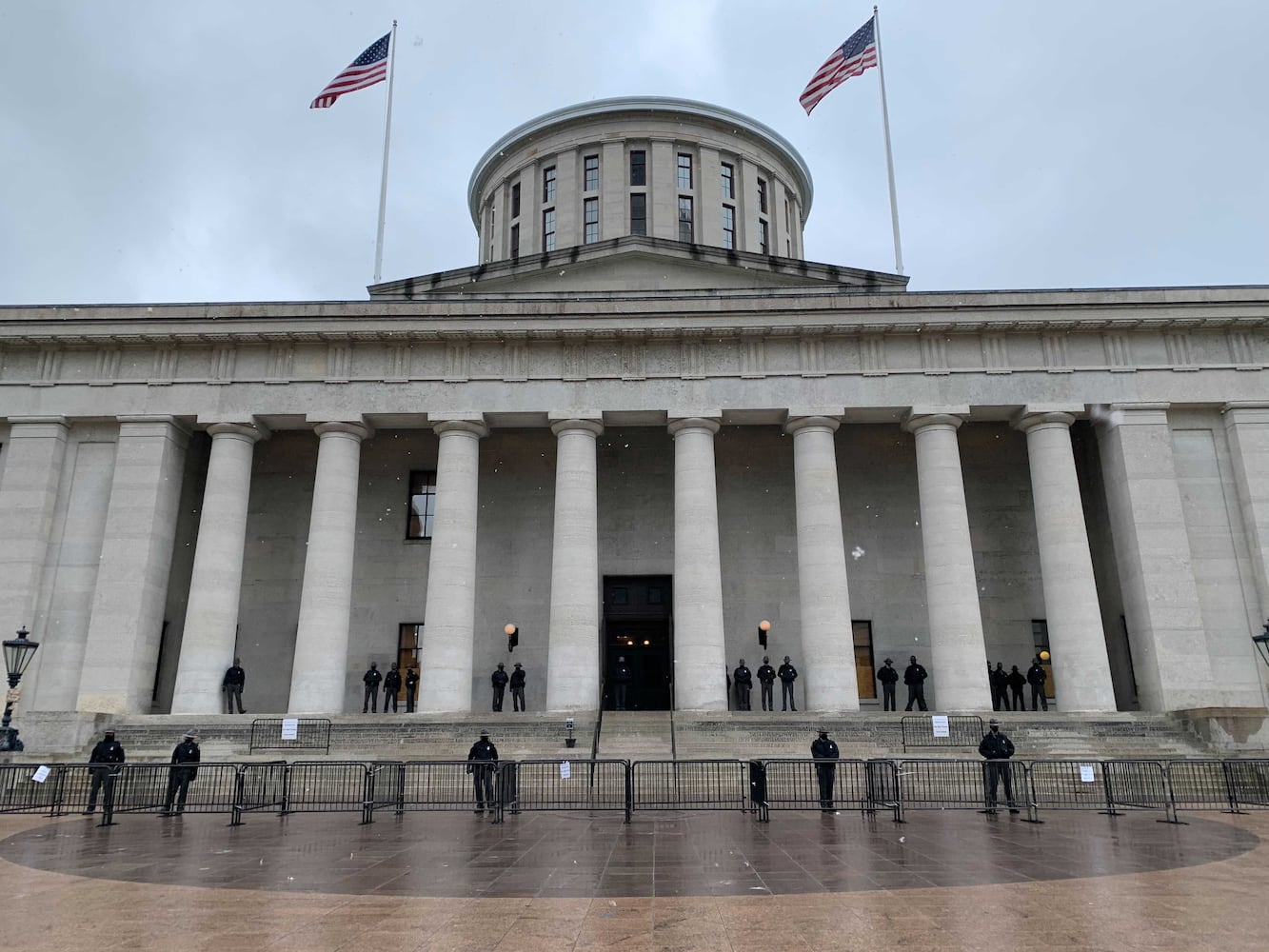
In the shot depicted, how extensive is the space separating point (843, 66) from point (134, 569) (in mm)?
31179

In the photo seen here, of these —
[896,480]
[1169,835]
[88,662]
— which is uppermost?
[896,480]

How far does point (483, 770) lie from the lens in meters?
17.9

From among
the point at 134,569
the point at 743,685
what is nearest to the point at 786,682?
the point at 743,685

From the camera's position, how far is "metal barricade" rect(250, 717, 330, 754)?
82.9 feet

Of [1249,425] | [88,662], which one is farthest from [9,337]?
[1249,425]

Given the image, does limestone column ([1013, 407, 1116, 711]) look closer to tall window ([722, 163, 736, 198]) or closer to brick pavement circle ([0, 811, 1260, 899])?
brick pavement circle ([0, 811, 1260, 899])

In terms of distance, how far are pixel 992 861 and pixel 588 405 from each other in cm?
2111

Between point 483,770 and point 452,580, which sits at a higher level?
point 452,580

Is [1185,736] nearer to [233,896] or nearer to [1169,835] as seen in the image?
[1169,835]

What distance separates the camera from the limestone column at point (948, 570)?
27844 mm

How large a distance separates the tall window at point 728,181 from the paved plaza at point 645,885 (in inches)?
1512

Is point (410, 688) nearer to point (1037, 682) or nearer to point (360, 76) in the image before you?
point (1037, 682)

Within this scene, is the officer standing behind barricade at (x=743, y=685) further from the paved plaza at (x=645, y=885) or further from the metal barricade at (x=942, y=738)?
the paved plaza at (x=645, y=885)

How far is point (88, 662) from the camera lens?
28.1 meters
